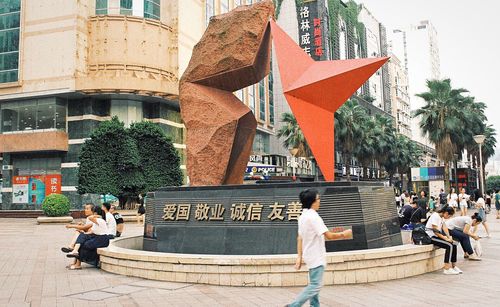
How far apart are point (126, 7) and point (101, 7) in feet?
5.84

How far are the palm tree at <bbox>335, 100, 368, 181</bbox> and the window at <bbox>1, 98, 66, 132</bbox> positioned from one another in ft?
70.4

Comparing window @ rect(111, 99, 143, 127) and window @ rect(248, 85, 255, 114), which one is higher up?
window @ rect(248, 85, 255, 114)

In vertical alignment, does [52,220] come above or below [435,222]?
below

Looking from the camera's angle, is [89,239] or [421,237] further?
[89,239]

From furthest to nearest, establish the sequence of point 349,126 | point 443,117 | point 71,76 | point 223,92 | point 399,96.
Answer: point 399,96 → point 349,126 → point 443,117 → point 71,76 → point 223,92

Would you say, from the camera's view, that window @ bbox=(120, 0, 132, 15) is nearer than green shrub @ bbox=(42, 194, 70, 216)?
No

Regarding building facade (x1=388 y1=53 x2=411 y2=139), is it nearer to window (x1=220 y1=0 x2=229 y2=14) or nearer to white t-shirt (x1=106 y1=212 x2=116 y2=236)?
window (x1=220 y1=0 x2=229 y2=14)

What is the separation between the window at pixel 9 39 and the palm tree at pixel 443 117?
99.6ft

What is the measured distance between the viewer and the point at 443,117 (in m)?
33.3

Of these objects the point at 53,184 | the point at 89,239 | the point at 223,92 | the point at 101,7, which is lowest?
the point at 89,239

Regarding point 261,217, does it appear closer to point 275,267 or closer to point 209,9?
point 275,267

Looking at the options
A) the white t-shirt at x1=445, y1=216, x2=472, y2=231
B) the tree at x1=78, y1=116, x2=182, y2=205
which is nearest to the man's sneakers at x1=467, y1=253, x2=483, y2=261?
the white t-shirt at x1=445, y1=216, x2=472, y2=231

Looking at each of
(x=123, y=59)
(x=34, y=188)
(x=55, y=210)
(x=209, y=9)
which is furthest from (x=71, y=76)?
(x=209, y=9)

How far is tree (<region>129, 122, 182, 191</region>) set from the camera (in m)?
27.1
